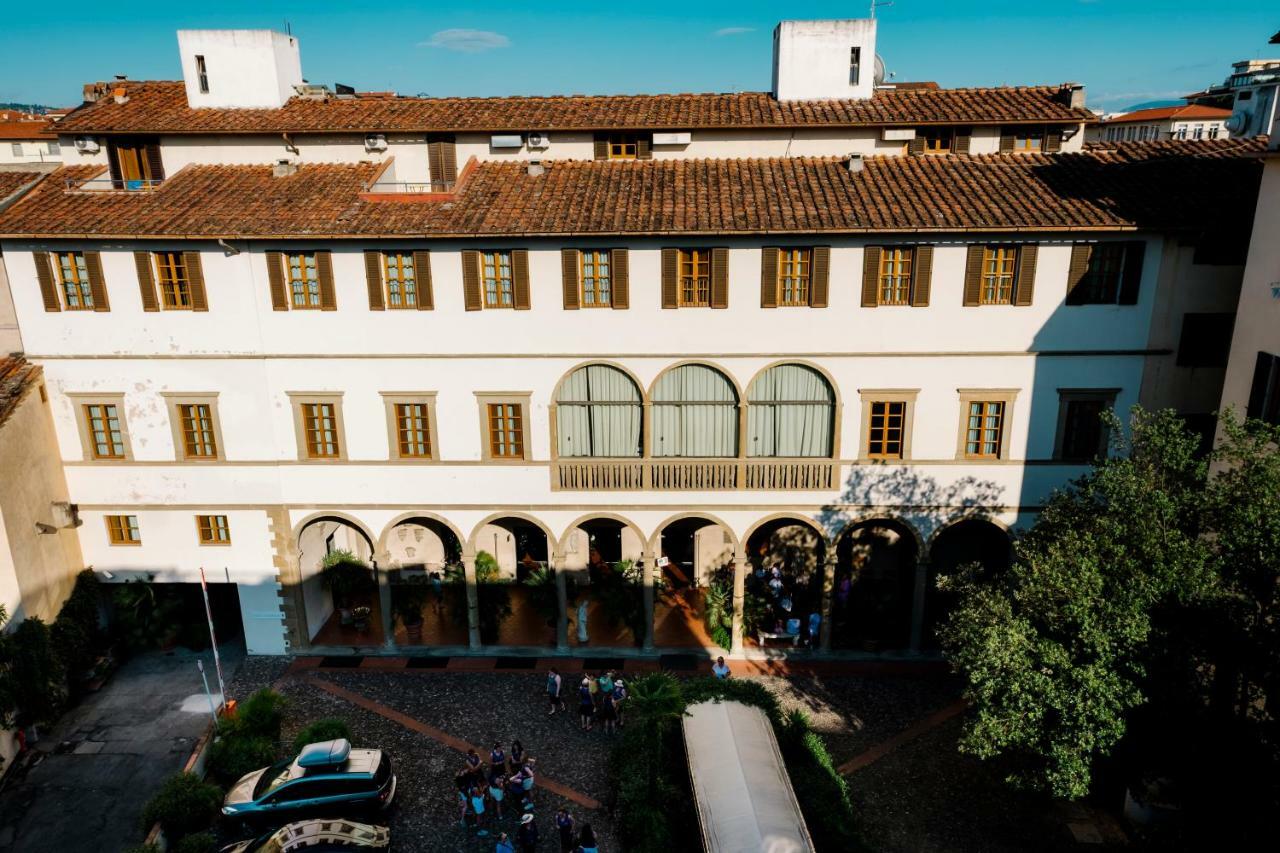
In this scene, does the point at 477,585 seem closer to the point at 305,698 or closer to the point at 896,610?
the point at 305,698

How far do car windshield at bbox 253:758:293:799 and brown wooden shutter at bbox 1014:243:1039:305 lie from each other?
74.0ft

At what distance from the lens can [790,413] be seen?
2439 centimetres

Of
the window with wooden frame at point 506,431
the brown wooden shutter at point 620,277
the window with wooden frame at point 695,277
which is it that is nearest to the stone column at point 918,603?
the window with wooden frame at point 695,277

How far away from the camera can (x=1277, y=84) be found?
2170cm

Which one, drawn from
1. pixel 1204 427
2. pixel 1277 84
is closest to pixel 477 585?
pixel 1204 427

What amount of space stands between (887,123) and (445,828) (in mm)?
23480

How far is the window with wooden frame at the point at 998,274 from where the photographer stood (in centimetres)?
2280

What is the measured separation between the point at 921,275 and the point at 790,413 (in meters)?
5.33

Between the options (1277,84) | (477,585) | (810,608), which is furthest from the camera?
(810,608)

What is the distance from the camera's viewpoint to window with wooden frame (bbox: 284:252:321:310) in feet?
77.6

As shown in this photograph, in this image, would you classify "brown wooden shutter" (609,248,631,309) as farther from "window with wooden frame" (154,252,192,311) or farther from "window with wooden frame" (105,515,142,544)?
"window with wooden frame" (105,515,142,544)

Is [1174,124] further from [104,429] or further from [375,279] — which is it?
[104,429]

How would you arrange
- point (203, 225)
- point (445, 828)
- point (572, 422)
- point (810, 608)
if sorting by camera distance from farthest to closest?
point (810, 608)
point (572, 422)
point (203, 225)
point (445, 828)

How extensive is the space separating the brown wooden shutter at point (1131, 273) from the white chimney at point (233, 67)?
27.2 m
